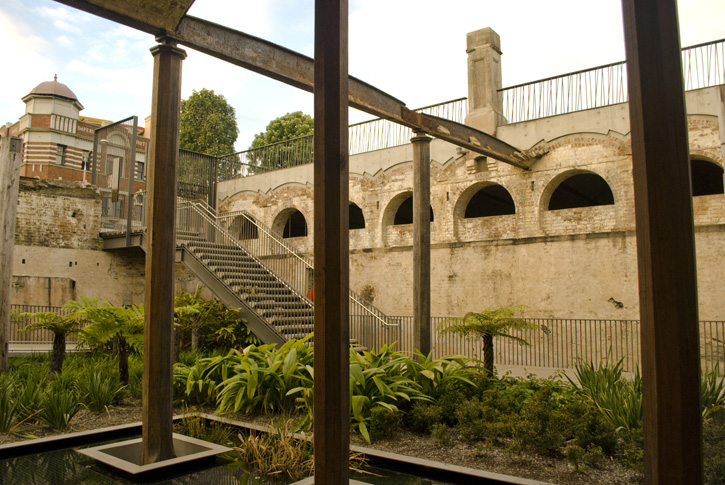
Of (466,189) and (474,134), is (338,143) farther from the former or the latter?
(466,189)

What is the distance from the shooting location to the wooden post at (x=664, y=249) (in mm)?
1971

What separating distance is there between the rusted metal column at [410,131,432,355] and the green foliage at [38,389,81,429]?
536 cm

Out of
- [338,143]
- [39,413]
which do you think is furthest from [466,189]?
[338,143]

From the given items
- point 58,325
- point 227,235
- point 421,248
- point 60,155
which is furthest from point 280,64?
point 60,155

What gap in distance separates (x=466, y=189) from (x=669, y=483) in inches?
532

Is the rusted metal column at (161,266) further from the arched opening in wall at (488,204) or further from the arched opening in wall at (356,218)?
the arched opening in wall at (356,218)

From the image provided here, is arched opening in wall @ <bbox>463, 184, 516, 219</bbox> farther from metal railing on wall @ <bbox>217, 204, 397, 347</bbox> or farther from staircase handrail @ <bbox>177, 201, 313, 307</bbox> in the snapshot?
staircase handrail @ <bbox>177, 201, 313, 307</bbox>

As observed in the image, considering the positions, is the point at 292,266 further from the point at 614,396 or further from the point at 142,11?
the point at 142,11

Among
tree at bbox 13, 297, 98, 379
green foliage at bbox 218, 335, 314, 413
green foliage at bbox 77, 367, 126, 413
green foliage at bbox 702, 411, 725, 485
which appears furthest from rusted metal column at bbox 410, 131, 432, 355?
tree at bbox 13, 297, 98, 379

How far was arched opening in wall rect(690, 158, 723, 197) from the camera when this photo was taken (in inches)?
574

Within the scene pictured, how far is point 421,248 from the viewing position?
969cm

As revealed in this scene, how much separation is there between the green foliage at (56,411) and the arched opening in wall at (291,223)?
13166mm

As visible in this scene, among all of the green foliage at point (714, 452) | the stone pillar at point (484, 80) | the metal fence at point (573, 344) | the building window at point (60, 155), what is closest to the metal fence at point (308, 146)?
the stone pillar at point (484, 80)

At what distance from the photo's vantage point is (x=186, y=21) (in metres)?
5.68
